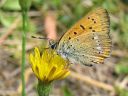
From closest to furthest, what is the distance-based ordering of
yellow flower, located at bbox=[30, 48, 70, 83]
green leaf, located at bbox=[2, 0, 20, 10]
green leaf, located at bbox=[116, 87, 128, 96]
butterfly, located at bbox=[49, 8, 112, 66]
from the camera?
yellow flower, located at bbox=[30, 48, 70, 83], butterfly, located at bbox=[49, 8, 112, 66], green leaf, located at bbox=[116, 87, 128, 96], green leaf, located at bbox=[2, 0, 20, 10]

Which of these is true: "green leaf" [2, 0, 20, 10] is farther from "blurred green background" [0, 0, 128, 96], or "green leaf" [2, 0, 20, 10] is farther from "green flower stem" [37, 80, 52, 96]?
"green flower stem" [37, 80, 52, 96]

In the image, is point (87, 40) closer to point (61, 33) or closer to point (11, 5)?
point (61, 33)

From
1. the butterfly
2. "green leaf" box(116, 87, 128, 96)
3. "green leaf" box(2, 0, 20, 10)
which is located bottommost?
"green leaf" box(116, 87, 128, 96)

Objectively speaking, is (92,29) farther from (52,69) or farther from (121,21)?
Answer: (121,21)

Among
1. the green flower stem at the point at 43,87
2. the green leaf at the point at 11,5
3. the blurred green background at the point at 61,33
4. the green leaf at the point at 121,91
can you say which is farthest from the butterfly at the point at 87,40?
the green leaf at the point at 11,5

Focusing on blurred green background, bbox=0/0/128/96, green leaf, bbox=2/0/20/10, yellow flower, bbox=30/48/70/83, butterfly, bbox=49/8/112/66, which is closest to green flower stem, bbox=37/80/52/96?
yellow flower, bbox=30/48/70/83

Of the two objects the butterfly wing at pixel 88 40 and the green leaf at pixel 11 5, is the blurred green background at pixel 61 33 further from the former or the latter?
the butterfly wing at pixel 88 40

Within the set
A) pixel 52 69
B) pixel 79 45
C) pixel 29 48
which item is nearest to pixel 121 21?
pixel 29 48
